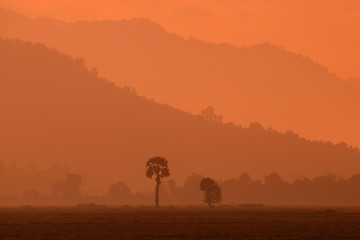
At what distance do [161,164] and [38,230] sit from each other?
315ft

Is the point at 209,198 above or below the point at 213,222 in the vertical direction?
above

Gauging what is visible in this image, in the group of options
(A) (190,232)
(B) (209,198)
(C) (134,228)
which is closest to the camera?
(A) (190,232)

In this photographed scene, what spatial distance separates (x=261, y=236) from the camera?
3073 inches

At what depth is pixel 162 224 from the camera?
325 feet

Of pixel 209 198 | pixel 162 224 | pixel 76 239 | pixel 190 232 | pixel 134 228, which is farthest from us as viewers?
pixel 209 198

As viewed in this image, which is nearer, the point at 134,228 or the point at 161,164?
the point at 134,228

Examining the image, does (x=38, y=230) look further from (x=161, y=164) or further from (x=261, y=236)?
(x=161, y=164)

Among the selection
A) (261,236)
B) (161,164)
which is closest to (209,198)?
(161,164)

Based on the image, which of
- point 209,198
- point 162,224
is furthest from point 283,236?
point 209,198

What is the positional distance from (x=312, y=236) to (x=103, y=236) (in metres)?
20.2

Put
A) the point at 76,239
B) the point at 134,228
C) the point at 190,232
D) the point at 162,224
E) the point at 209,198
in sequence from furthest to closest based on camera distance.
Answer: the point at 209,198, the point at 162,224, the point at 134,228, the point at 190,232, the point at 76,239

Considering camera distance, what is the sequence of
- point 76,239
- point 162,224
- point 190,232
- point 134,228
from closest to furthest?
point 76,239 < point 190,232 < point 134,228 < point 162,224

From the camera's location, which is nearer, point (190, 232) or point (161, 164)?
point (190, 232)

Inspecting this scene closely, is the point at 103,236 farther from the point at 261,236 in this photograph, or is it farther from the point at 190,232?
the point at 261,236
